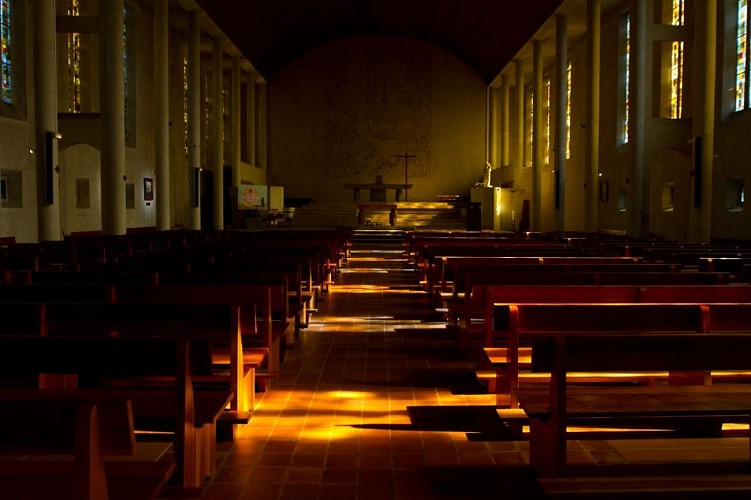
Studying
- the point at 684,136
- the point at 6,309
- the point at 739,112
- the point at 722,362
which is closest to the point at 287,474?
the point at 6,309

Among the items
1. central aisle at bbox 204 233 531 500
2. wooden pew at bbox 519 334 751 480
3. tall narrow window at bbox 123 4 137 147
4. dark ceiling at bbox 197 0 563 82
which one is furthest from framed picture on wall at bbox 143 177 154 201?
wooden pew at bbox 519 334 751 480

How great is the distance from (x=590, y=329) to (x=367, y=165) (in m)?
34.1

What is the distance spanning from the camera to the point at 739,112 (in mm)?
16125

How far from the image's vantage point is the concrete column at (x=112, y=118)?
59.1 feet

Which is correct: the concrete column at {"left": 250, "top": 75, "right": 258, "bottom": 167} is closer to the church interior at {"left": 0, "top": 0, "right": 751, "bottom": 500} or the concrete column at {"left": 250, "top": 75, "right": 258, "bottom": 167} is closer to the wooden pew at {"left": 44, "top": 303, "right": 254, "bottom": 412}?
the church interior at {"left": 0, "top": 0, "right": 751, "bottom": 500}

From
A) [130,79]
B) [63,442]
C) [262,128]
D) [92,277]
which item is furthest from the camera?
[262,128]

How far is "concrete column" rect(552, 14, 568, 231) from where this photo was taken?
2392 cm

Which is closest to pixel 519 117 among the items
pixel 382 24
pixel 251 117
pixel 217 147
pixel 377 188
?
pixel 377 188

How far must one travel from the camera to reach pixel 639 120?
19250 millimetres

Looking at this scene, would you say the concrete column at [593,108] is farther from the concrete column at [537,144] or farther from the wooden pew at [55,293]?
the wooden pew at [55,293]

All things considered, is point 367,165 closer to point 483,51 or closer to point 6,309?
point 483,51

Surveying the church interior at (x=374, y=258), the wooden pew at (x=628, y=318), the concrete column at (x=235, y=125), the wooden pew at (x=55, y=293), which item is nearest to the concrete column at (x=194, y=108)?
the church interior at (x=374, y=258)

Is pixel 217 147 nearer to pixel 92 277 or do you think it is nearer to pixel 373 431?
pixel 92 277

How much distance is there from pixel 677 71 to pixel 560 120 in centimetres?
400
